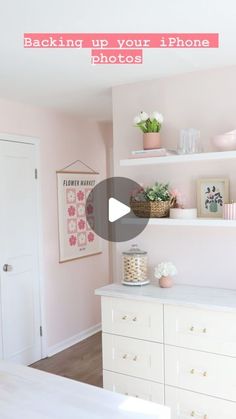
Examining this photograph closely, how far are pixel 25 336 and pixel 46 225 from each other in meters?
1.05

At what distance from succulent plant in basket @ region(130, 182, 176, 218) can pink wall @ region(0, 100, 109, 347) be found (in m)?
1.42

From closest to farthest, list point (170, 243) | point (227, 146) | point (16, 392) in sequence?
point (16, 392) → point (227, 146) → point (170, 243)

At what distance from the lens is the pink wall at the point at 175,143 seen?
107 inches

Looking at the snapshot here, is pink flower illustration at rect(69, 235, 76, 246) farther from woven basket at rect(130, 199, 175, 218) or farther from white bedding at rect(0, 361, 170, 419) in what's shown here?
white bedding at rect(0, 361, 170, 419)

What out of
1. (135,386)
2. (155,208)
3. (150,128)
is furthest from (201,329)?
→ (150,128)

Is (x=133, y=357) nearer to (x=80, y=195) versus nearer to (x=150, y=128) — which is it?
(x=150, y=128)

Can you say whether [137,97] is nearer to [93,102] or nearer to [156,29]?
[93,102]

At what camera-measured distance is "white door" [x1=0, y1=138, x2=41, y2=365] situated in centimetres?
356

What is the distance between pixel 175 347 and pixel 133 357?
323 millimetres

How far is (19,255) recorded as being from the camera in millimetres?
3707

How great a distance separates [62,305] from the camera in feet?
13.8

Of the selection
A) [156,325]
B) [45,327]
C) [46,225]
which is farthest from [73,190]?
[156,325]

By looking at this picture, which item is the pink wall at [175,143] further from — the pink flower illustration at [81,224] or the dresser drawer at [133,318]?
the pink flower illustration at [81,224]

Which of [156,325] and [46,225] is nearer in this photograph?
[156,325]
